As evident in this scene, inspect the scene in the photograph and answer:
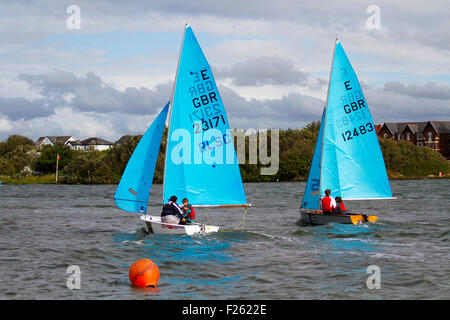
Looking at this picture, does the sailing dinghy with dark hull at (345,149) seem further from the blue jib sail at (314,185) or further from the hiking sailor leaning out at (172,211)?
the hiking sailor leaning out at (172,211)

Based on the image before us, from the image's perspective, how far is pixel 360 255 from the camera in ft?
72.6

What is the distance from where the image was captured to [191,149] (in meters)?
24.7

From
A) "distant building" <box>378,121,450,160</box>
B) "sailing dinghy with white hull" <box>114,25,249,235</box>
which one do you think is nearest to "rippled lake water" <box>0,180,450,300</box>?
"sailing dinghy with white hull" <box>114,25,249,235</box>

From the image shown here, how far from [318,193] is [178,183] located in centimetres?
884

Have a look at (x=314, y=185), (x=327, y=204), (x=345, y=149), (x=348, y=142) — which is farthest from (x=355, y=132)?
(x=327, y=204)

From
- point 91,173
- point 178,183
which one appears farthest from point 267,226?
point 91,173

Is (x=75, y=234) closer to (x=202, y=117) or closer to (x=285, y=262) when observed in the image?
(x=202, y=117)

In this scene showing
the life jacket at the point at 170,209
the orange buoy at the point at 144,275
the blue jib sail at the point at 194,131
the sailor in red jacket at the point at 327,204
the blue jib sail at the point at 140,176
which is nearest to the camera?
the orange buoy at the point at 144,275

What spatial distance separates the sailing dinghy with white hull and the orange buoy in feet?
26.6

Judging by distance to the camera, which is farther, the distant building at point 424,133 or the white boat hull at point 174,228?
the distant building at point 424,133

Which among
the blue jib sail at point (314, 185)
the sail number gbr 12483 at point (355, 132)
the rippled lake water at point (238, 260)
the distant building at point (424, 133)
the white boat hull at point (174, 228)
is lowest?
the rippled lake water at point (238, 260)

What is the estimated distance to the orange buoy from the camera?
16.1 meters

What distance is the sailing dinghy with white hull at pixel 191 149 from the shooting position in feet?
80.2

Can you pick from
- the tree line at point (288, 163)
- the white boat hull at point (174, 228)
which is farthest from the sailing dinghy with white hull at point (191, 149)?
the tree line at point (288, 163)
